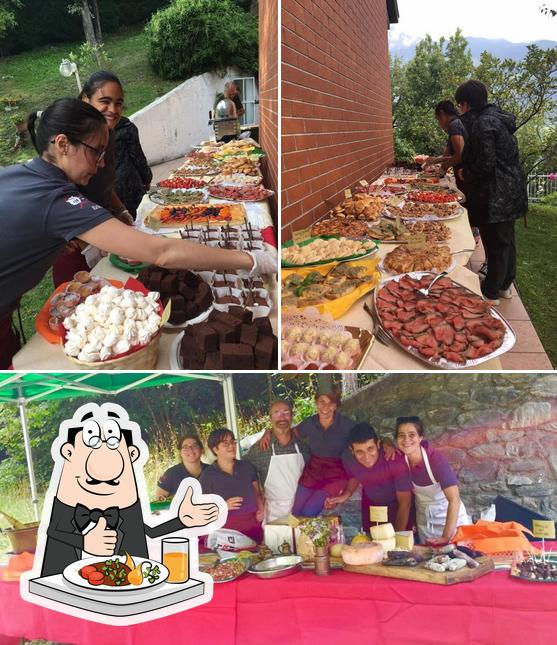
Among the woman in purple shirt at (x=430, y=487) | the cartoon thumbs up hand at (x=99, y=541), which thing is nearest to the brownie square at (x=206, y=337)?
the woman in purple shirt at (x=430, y=487)

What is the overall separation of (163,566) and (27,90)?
1.72 metres

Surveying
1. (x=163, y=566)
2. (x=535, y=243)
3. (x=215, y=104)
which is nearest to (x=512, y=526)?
(x=535, y=243)

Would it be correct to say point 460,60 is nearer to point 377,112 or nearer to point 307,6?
point 377,112

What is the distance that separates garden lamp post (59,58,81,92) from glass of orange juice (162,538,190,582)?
162cm

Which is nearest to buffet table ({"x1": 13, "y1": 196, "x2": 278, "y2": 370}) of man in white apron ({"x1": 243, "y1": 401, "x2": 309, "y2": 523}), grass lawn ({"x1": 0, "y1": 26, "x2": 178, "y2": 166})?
grass lawn ({"x1": 0, "y1": 26, "x2": 178, "y2": 166})

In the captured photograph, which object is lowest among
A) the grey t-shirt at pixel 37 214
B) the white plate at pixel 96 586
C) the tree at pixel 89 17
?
the white plate at pixel 96 586

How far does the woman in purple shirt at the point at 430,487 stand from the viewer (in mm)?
2250

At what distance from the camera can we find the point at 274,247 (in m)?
2.09

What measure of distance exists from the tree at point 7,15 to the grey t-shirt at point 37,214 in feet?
1.33

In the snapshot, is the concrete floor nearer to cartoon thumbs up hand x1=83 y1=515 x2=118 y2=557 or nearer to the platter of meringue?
the platter of meringue

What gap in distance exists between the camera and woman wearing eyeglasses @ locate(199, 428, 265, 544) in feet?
7.55

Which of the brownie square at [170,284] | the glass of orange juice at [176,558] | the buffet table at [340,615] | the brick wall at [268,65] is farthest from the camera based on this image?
the glass of orange juice at [176,558]

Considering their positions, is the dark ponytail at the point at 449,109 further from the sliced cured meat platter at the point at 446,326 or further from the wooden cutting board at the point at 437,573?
the wooden cutting board at the point at 437,573

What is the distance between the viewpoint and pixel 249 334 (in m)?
A: 1.98
